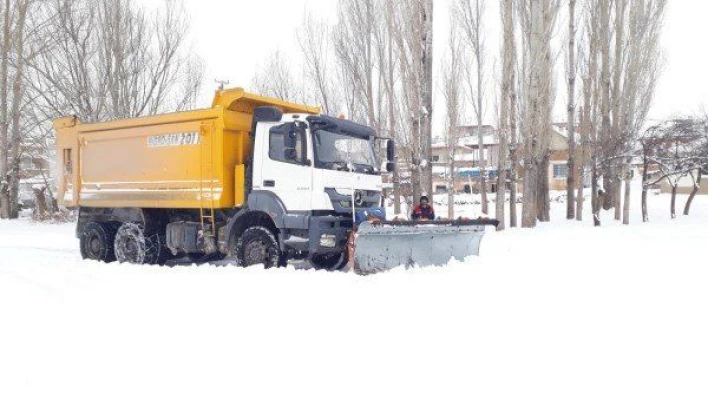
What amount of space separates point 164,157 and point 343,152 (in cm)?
340

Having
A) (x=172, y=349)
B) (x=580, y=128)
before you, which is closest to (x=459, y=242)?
(x=172, y=349)

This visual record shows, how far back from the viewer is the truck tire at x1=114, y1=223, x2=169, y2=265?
10875 millimetres

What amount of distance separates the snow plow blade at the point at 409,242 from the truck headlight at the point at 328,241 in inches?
24.8

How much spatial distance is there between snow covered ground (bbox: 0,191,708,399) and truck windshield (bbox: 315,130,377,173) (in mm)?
1944

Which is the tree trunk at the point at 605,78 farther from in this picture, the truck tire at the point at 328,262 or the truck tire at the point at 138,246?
the truck tire at the point at 138,246

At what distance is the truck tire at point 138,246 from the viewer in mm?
10875

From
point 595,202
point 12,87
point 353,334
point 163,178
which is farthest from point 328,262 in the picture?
point 12,87

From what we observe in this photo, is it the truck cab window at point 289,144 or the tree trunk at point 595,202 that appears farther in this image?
the tree trunk at point 595,202

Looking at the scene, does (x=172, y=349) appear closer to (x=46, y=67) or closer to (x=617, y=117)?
(x=617, y=117)

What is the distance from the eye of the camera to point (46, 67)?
2498cm

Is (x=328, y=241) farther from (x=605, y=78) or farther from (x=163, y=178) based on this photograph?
(x=605, y=78)

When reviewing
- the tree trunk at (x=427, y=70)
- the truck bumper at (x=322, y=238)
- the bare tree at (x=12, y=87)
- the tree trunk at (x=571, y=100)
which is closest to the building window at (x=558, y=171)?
the tree trunk at (x=571, y=100)

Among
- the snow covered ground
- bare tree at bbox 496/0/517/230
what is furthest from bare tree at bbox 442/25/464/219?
the snow covered ground

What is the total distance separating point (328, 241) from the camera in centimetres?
915
